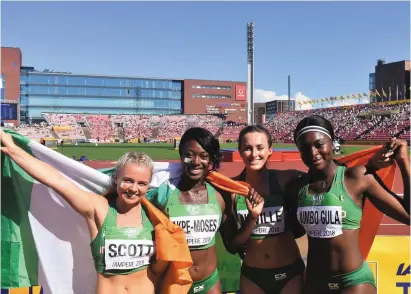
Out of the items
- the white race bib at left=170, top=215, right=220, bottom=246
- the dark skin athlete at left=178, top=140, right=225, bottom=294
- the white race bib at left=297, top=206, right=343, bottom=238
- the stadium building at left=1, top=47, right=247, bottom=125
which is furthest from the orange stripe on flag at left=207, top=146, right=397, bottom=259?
the stadium building at left=1, top=47, right=247, bottom=125

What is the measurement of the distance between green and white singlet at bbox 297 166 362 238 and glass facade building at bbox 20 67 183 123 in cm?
9631

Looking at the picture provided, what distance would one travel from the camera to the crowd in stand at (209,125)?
195 ft

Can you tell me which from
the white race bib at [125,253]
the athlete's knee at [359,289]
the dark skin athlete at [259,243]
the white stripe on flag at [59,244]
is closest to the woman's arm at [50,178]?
the white race bib at [125,253]

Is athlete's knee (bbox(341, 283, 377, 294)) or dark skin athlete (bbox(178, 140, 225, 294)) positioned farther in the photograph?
dark skin athlete (bbox(178, 140, 225, 294))

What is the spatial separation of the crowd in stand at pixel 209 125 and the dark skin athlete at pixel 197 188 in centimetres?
5584

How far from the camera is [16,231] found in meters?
3.38

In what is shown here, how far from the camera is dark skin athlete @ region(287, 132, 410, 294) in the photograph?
2859mm

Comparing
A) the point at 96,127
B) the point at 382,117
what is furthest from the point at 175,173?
the point at 96,127

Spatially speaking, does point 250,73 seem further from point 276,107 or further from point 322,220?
point 276,107

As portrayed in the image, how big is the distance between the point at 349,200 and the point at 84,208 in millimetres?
1962

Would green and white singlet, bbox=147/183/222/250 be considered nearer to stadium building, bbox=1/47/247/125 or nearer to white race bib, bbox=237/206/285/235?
white race bib, bbox=237/206/285/235

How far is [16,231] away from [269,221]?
7.24 ft

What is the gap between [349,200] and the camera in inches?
115

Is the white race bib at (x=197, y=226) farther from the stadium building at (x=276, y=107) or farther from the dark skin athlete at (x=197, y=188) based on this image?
the stadium building at (x=276, y=107)
